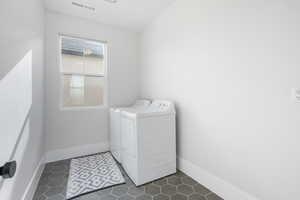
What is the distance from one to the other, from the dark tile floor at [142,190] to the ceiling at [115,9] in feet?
8.61

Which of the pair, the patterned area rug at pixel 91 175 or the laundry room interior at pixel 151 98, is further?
the patterned area rug at pixel 91 175

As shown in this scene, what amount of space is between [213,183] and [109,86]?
2427mm

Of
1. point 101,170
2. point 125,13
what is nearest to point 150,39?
point 125,13

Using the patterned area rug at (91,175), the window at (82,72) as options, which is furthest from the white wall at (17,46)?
the window at (82,72)

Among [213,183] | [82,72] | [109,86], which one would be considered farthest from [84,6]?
[213,183]

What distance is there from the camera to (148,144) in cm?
190

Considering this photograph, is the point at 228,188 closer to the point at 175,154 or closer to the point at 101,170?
the point at 175,154

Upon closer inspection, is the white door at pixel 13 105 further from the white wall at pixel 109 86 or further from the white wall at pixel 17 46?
the white wall at pixel 109 86

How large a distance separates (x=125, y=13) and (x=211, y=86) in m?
1.97

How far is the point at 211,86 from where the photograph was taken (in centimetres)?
172

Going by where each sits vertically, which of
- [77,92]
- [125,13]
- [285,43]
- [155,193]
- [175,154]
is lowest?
[155,193]

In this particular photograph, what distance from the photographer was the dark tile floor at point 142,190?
1640 millimetres

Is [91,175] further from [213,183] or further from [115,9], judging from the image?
[115,9]

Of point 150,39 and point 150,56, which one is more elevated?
point 150,39
